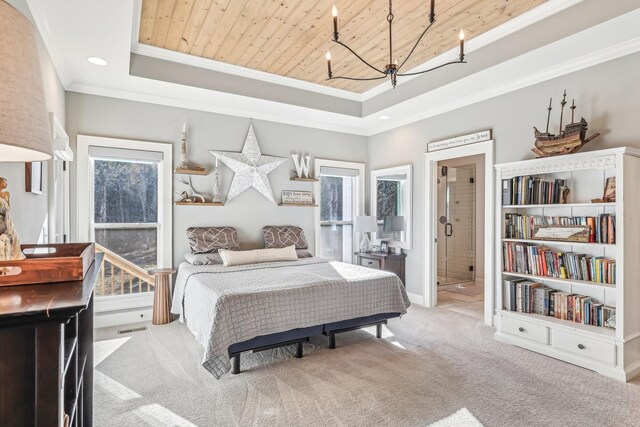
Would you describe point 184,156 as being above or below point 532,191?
above

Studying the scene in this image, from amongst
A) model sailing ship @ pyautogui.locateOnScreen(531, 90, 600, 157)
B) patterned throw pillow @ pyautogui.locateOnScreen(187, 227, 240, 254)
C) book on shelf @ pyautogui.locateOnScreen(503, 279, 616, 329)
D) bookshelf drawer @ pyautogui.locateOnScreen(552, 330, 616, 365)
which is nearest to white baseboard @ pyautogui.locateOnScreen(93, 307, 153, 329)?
patterned throw pillow @ pyautogui.locateOnScreen(187, 227, 240, 254)

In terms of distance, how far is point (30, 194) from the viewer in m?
2.35

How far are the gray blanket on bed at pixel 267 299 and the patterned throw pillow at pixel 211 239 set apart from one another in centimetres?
32

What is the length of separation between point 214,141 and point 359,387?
331 centimetres

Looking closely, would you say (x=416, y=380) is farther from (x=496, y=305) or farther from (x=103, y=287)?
(x=103, y=287)

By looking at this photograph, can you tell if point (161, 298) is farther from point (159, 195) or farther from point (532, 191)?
point (532, 191)

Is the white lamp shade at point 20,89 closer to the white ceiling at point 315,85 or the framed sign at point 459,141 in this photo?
the white ceiling at point 315,85

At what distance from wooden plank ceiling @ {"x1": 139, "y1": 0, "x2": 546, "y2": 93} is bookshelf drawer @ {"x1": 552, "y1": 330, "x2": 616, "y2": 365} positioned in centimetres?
270

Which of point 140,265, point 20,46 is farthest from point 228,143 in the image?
point 20,46

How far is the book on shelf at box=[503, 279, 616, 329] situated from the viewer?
2904 mm

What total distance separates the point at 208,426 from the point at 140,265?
258 cm

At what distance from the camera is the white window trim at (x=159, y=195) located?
12.3ft

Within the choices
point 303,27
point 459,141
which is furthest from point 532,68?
point 303,27

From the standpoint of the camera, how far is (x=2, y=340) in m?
0.76
